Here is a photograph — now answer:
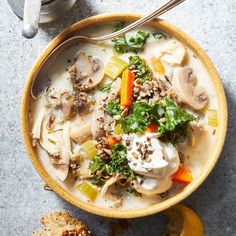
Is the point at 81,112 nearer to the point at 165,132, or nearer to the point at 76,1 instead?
the point at 165,132

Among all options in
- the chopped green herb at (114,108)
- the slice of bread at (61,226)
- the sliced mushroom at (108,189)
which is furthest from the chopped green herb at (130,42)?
the slice of bread at (61,226)

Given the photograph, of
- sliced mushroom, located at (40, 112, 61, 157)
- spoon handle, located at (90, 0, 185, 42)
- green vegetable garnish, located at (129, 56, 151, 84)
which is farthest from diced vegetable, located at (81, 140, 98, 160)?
spoon handle, located at (90, 0, 185, 42)

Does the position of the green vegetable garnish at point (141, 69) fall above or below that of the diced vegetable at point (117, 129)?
above

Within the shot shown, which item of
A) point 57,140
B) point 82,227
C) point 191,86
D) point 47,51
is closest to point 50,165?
point 57,140

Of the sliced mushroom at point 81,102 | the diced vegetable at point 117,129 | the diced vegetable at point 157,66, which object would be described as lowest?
the diced vegetable at point 117,129

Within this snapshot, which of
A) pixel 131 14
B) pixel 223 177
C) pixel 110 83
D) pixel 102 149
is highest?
pixel 131 14

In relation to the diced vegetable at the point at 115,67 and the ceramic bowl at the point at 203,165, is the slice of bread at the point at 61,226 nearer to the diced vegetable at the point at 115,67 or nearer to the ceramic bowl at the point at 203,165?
the ceramic bowl at the point at 203,165
